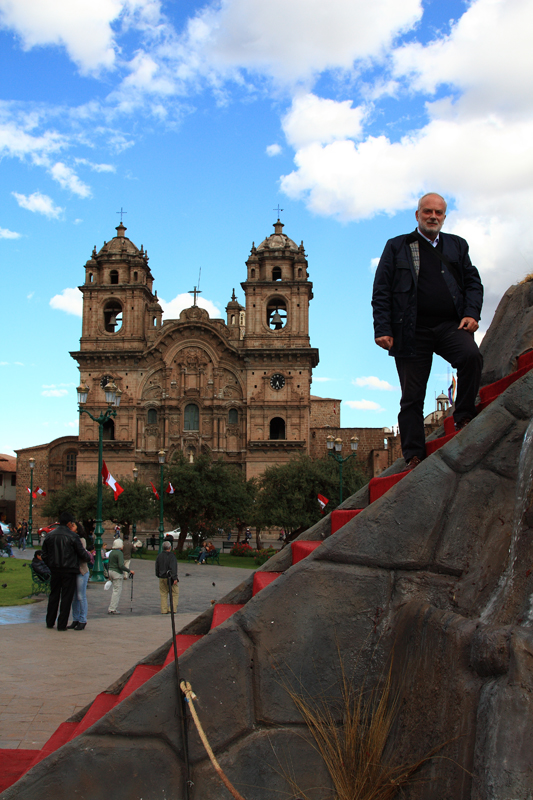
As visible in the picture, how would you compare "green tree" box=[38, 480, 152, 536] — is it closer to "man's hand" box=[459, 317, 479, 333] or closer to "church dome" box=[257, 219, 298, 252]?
"church dome" box=[257, 219, 298, 252]

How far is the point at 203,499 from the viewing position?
107 ft

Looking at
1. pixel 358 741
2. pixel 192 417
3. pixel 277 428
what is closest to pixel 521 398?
pixel 358 741

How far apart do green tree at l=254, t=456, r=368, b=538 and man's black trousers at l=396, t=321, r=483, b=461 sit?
28426 millimetres

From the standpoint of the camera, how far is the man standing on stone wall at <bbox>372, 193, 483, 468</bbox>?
3.36 m

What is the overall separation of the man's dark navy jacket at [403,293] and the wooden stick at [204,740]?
1.91m

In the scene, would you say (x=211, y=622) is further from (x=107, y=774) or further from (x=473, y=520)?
(x=473, y=520)

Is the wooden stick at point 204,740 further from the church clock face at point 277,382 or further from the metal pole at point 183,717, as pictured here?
the church clock face at point 277,382

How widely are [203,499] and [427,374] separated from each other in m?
29.9

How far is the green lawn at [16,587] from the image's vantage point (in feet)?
38.3

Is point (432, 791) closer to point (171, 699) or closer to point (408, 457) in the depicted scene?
point (171, 699)

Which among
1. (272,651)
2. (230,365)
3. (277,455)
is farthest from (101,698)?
(230,365)

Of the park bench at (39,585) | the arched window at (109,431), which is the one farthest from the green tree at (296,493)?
the park bench at (39,585)

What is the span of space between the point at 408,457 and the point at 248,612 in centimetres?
129

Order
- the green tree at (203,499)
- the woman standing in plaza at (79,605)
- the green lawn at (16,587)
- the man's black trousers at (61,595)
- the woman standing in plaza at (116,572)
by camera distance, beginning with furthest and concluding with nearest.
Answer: the green tree at (203,499), the green lawn at (16,587), the woman standing in plaza at (116,572), the woman standing in plaza at (79,605), the man's black trousers at (61,595)
